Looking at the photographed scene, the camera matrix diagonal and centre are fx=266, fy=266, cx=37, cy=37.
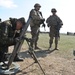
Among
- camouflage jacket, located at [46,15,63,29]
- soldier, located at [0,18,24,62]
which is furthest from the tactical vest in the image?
camouflage jacket, located at [46,15,63,29]

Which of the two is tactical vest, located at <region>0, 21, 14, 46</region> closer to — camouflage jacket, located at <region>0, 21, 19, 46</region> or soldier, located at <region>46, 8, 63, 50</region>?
camouflage jacket, located at <region>0, 21, 19, 46</region>

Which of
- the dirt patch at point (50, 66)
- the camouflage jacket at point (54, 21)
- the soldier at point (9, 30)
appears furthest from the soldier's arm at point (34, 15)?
the soldier at point (9, 30)

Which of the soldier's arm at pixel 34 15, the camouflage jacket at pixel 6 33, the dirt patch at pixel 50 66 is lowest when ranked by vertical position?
the dirt patch at pixel 50 66

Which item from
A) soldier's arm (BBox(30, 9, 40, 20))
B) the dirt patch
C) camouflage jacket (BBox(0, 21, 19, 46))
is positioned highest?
soldier's arm (BBox(30, 9, 40, 20))

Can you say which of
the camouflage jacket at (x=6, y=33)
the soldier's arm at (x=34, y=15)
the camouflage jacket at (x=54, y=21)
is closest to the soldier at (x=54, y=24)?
the camouflage jacket at (x=54, y=21)

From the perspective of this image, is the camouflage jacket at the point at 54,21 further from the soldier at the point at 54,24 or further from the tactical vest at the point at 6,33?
the tactical vest at the point at 6,33

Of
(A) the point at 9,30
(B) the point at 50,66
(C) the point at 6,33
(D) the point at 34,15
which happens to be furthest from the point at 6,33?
(D) the point at 34,15

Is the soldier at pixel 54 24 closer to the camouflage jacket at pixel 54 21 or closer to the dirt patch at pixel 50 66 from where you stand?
the camouflage jacket at pixel 54 21

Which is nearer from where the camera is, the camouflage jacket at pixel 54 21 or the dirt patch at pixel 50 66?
the dirt patch at pixel 50 66

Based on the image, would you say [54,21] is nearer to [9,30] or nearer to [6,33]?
[9,30]

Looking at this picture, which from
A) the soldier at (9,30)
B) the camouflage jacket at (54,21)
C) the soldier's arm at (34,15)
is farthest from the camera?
the camouflage jacket at (54,21)

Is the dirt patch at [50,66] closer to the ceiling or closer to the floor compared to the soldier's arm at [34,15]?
closer to the floor

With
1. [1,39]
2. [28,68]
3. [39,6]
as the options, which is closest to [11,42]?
[1,39]

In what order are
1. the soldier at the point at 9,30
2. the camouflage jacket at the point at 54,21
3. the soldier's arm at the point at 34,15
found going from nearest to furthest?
the soldier at the point at 9,30 → the soldier's arm at the point at 34,15 → the camouflage jacket at the point at 54,21
